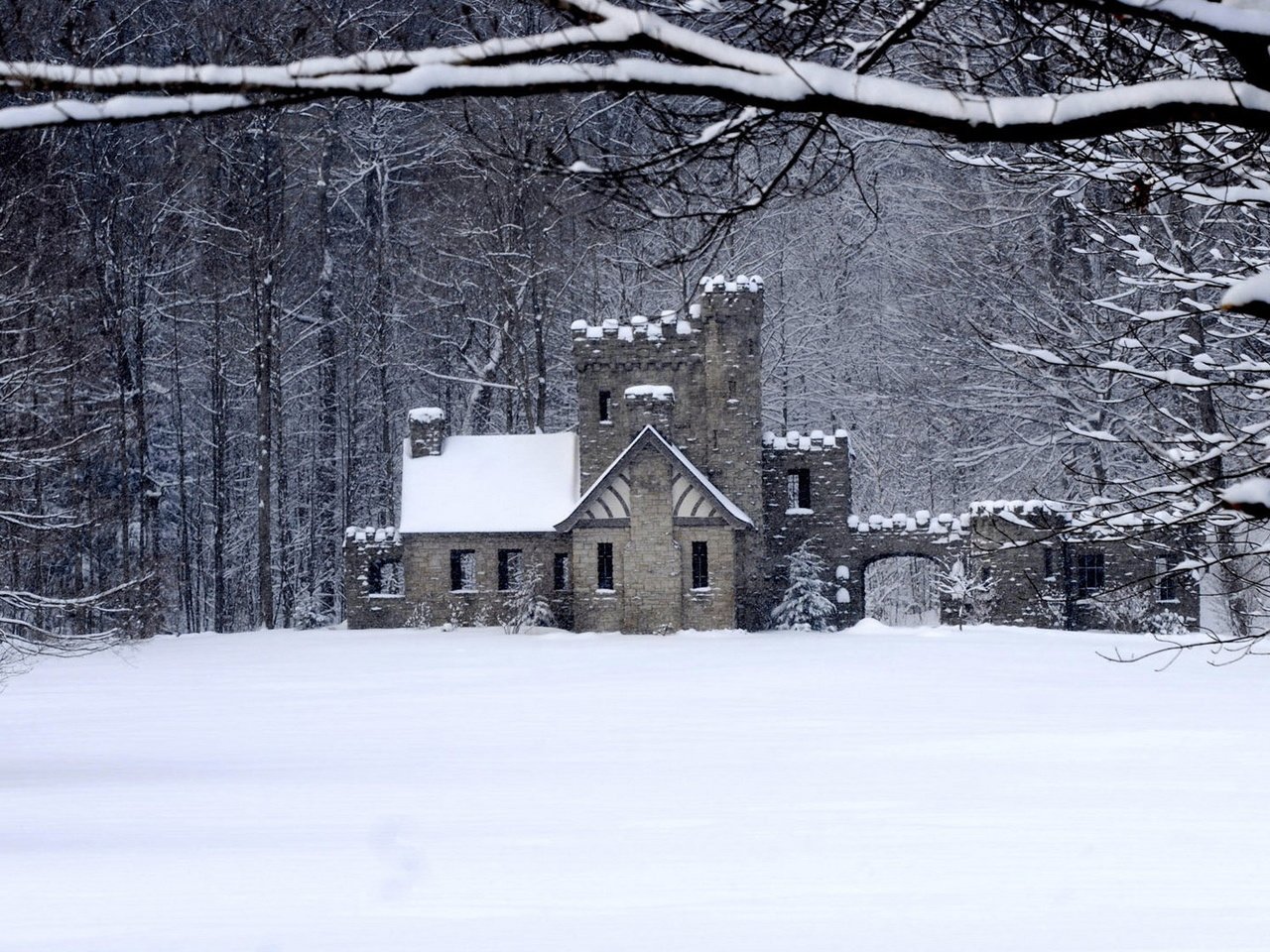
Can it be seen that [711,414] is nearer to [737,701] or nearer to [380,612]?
[380,612]

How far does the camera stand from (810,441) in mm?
33875

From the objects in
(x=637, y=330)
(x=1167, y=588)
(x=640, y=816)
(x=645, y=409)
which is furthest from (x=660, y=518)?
(x=640, y=816)

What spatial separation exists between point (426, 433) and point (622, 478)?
542 cm

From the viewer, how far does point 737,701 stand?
1870cm

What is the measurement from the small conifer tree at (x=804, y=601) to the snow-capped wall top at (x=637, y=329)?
5.54 metres

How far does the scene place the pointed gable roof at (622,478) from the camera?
1245 inches

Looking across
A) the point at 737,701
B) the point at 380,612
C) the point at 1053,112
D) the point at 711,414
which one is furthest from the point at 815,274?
the point at 1053,112

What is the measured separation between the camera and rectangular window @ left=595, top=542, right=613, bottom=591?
106 feet

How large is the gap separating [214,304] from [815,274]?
1600 centimetres

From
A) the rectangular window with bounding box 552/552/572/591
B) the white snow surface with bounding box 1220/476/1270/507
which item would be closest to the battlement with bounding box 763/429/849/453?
the rectangular window with bounding box 552/552/572/591

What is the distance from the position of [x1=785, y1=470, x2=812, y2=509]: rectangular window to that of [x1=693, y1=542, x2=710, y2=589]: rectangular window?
292 cm

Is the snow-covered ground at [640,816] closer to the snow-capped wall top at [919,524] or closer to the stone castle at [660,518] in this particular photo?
the stone castle at [660,518]

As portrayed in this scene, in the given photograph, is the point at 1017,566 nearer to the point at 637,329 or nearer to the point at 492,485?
the point at 637,329

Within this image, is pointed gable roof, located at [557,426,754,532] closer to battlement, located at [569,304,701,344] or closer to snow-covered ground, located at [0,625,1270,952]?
battlement, located at [569,304,701,344]
